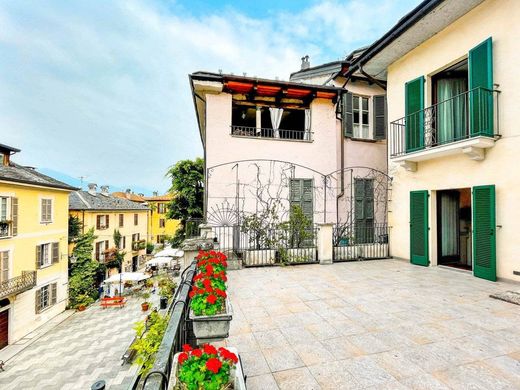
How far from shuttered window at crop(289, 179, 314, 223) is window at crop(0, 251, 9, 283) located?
13.9 metres

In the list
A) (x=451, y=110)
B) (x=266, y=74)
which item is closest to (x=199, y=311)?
(x=451, y=110)

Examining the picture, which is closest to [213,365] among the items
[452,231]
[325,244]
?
[325,244]

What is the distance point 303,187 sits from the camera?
9.39 meters

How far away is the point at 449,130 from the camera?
6496 millimetres

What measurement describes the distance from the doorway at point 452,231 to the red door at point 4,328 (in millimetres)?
17955

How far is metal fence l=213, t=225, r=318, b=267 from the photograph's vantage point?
6945mm

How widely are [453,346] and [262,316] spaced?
237cm

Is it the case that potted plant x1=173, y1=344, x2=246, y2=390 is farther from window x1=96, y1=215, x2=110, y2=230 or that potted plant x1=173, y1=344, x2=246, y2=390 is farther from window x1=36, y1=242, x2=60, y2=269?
window x1=96, y1=215, x2=110, y2=230

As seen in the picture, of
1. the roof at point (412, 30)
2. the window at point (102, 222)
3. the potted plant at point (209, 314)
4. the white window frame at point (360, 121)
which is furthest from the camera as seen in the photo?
the window at point (102, 222)

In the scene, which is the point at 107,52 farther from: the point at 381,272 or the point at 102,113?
the point at 102,113

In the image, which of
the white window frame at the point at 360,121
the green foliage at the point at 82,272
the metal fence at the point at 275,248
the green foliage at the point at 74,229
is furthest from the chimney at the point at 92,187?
the white window frame at the point at 360,121

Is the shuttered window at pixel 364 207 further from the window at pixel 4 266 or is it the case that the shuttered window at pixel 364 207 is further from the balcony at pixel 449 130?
the window at pixel 4 266

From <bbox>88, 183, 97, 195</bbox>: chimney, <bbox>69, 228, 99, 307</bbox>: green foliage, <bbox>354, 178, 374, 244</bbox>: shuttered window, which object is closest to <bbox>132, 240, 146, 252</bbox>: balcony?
<bbox>88, 183, 97, 195</bbox>: chimney

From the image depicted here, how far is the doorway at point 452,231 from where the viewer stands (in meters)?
6.95
